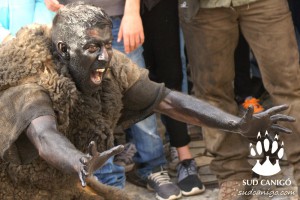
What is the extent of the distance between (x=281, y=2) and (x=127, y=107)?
152 centimetres

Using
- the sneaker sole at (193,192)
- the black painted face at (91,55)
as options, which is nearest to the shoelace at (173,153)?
the sneaker sole at (193,192)

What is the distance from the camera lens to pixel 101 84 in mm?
3629

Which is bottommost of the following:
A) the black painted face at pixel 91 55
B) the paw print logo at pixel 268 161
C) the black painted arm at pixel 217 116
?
the paw print logo at pixel 268 161

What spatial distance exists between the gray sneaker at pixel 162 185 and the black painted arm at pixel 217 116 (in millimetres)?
1699

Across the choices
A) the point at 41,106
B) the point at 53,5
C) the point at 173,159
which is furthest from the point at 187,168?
the point at 41,106

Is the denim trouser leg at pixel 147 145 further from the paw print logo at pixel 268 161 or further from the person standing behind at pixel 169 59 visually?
the paw print logo at pixel 268 161

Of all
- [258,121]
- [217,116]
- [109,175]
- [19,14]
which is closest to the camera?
[258,121]

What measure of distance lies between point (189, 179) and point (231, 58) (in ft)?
3.19

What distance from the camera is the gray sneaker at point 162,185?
5.50 metres

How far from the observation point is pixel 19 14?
15.4 feet

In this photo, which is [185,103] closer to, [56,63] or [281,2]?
[56,63]

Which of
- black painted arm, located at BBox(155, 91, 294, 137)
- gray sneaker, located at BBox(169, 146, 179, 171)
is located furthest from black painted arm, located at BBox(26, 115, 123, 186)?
gray sneaker, located at BBox(169, 146, 179, 171)

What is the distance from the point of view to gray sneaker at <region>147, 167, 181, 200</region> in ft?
18.0

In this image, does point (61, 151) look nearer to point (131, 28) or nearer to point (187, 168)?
point (131, 28)
